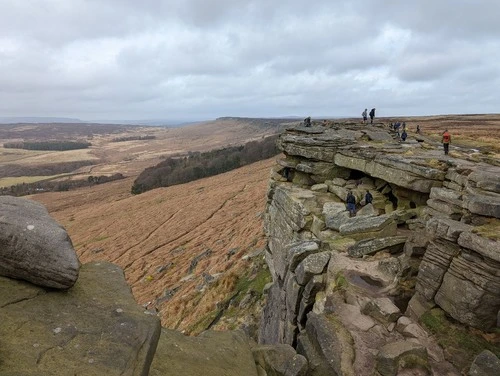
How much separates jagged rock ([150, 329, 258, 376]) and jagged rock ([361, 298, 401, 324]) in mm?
4612

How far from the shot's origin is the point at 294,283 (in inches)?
645

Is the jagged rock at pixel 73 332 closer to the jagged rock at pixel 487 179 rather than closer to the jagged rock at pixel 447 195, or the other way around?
the jagged rock at pixel 447 195

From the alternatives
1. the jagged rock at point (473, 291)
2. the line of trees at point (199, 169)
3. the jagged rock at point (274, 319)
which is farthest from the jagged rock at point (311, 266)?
the line of trees at point (199, 169)

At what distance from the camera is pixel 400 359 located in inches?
403

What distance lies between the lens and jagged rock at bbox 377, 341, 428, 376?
1012 centimetres

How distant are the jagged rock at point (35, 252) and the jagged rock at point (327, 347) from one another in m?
7.61

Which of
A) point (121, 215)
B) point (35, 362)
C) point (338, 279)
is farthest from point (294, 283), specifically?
point (121, 215)

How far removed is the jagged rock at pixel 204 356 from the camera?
898cm

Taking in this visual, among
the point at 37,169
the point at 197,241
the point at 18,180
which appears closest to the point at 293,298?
the point at 197,241

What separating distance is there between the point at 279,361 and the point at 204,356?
247 cm

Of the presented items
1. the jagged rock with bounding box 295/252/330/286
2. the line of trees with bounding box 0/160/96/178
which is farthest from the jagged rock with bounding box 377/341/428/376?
the line of trees with bounding box 0/160/96/178

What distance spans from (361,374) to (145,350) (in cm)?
641

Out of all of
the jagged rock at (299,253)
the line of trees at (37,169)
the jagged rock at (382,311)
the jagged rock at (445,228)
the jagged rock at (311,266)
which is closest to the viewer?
the jagged rock at (382,311)

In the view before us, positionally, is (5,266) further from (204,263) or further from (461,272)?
(204,263)
